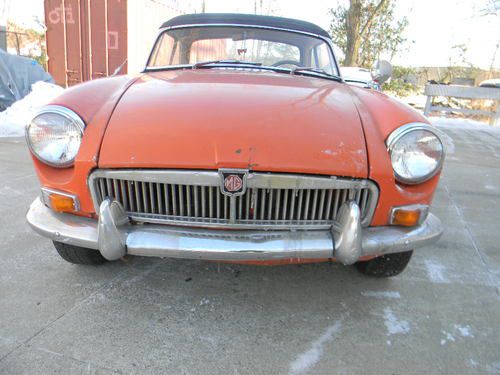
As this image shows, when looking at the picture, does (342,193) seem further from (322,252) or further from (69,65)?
(69,65)

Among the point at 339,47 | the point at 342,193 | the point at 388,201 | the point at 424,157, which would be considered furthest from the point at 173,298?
the point at 339,47

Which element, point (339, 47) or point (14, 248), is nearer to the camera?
point (14, 248)

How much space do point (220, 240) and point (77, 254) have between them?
1050 mm

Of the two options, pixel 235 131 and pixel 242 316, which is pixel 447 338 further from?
pixel 235 131

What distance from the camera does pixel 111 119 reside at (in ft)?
6.31

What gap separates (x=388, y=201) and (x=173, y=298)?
1.25 meters

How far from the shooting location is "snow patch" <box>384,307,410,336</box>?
1.96 m

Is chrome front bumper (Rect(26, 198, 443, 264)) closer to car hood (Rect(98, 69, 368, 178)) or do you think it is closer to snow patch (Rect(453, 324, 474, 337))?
car hood (Rect(98, 69, 368, 178))

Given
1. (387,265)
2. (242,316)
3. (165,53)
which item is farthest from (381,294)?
(165,53)

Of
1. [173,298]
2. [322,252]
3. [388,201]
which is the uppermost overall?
[388,201]

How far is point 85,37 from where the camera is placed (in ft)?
29.4

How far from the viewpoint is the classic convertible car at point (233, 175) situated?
1719mm

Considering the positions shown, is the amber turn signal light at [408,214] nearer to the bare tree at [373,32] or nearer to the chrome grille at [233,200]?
the chrome grille at [233,200]

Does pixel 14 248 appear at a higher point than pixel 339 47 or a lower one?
lower
